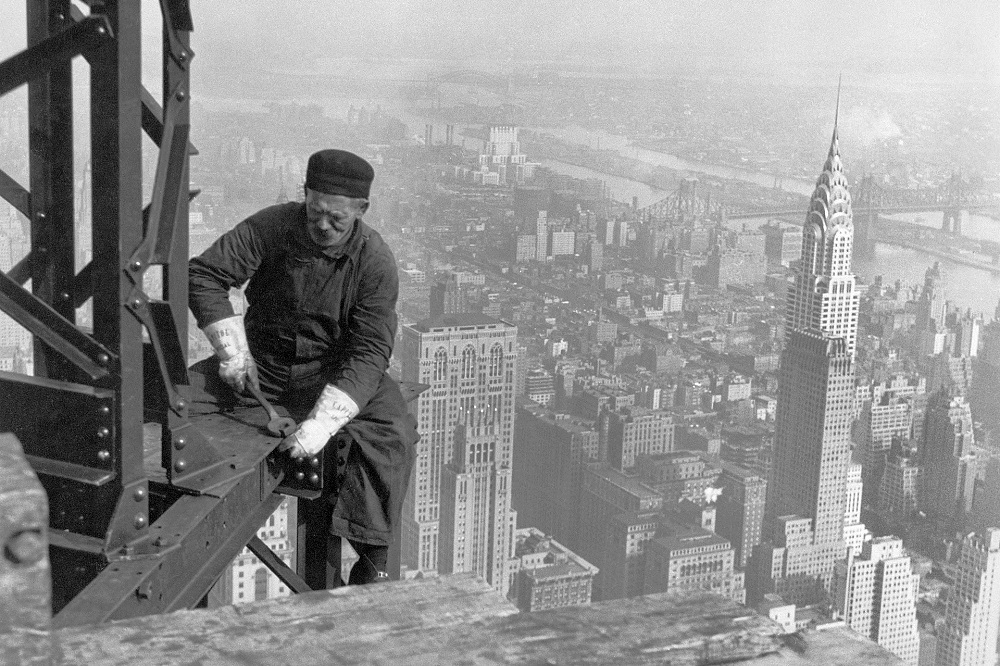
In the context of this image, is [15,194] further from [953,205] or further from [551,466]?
[953,205]

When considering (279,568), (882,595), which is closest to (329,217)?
(279,568)

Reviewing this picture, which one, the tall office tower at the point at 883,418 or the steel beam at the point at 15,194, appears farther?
the tall office tower at the point at 883,418

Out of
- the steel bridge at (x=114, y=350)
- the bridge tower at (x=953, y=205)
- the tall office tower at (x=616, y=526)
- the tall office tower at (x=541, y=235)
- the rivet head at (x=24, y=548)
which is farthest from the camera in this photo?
the bridge tower at (x=953, y=205)

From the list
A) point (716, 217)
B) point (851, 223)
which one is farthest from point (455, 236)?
point (851, 223)

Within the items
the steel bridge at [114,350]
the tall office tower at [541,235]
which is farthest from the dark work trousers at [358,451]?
the tall office tower at [541,235]

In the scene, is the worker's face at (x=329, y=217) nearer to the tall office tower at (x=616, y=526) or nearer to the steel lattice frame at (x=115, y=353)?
the steel lattice frame at (x=115, y=353)

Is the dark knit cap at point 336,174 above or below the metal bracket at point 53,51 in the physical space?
below

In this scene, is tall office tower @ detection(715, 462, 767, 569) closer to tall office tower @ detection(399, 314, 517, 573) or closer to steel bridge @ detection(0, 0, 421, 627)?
tall office tower @ detection(399, 314, 517, 573)
